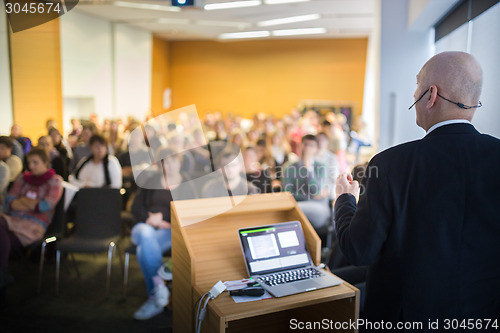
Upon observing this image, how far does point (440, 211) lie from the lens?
4.64ft

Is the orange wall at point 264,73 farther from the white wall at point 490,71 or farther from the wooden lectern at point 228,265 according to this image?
the wooden lectern at point 228,265

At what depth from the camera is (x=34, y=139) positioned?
209 inches

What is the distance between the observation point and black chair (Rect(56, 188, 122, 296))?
13.3ft

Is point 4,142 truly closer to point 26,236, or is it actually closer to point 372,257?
point 26,236

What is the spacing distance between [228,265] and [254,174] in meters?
2.48

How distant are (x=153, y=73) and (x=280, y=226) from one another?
12706 mm

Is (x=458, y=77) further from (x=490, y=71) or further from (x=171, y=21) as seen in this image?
(x=171, y=21)

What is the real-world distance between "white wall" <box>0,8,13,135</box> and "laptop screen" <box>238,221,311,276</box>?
387 cm

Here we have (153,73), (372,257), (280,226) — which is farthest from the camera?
(153,73)

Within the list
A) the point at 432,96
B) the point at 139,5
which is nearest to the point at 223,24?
the point at 139,5

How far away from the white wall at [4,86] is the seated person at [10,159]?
0.16 m

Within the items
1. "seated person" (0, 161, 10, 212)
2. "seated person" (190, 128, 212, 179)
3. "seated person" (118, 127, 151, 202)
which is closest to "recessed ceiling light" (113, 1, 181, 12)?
"seated person" (190, 128, 212, 179)

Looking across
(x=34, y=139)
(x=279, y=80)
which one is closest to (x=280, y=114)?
(x=279, y=80)

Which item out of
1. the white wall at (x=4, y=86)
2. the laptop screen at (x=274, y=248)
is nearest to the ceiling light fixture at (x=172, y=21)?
the white wall at (x=4, y=86)
